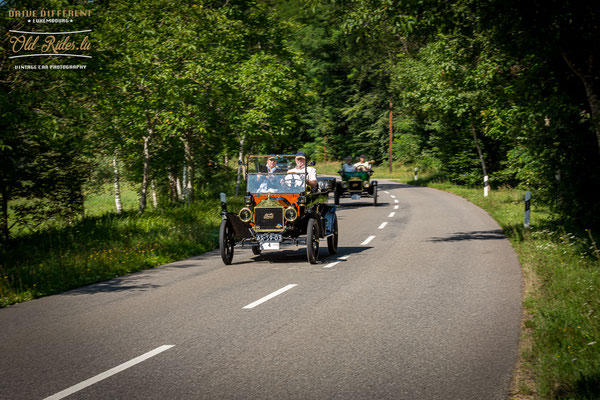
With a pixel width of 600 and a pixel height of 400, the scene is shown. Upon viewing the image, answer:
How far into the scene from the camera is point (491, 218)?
18.0 m

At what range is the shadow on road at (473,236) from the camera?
13.3 m

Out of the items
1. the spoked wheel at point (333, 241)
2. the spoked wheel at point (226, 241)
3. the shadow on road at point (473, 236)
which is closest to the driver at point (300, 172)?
the spoked wheel at point (333, 241)

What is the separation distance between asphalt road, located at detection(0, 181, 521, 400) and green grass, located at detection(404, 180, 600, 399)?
0.78 ft

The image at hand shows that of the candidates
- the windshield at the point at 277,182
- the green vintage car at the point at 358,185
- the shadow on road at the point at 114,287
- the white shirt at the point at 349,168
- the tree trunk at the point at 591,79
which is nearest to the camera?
the shadow on road at the point at 114,287

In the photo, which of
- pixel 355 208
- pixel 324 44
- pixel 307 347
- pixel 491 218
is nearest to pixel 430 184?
pixel 355 208

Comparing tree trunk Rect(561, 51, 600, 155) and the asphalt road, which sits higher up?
tree trunk Rect(561, 51, 600, 155)

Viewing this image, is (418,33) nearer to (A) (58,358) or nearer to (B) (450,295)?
(B) (450,295)

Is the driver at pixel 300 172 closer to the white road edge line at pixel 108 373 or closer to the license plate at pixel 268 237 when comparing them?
the license plate at pixel 268 237

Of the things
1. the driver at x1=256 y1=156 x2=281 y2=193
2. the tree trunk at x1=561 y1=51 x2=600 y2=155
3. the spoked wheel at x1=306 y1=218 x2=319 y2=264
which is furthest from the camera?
the driver at x1=256 y1=156 x2=281 y2=193

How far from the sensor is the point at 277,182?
11422mm

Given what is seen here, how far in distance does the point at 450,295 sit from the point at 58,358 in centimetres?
487

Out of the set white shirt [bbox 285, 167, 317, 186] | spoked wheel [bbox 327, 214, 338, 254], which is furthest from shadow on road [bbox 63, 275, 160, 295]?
spoked wheel [bbox 327, 214, 338, 254]

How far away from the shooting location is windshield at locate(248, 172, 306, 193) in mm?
11273
